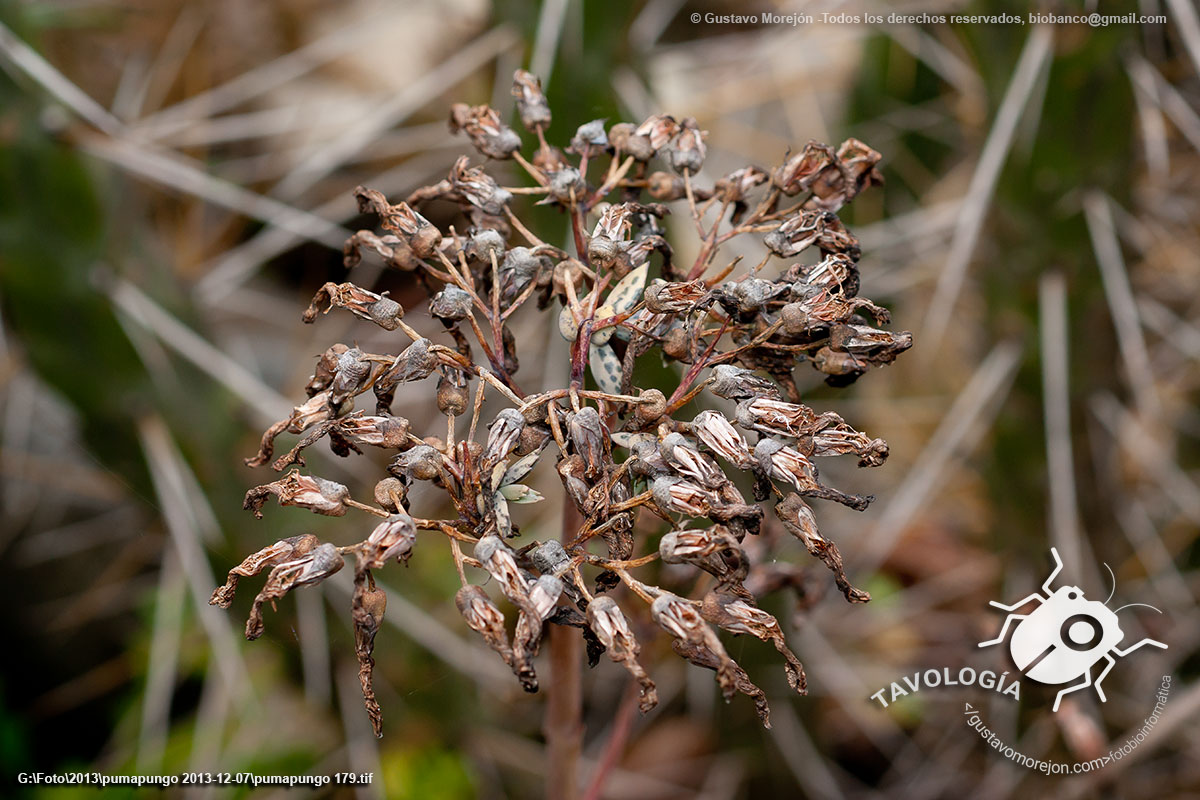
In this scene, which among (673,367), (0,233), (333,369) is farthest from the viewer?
(0,233)

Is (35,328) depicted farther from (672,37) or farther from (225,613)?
(672,37)

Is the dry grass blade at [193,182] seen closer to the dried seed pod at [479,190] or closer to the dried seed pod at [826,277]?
the dried seed pod at [479,190]

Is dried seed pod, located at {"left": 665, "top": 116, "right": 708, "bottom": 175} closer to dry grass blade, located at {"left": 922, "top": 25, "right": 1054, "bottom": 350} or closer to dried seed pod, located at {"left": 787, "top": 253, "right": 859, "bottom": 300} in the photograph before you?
dried seed pod, located at {"left": 787, "top": 253, "right": 859, "bottom": 300}

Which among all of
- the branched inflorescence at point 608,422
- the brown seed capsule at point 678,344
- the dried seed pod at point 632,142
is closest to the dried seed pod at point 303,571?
the branched inflorescence at point 608,422

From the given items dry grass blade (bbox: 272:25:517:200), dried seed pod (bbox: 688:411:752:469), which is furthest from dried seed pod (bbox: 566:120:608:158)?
dry grass blade (bbox: 272:25:517:200)

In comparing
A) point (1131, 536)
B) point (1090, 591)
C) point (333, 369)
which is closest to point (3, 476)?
point (333, 369)
